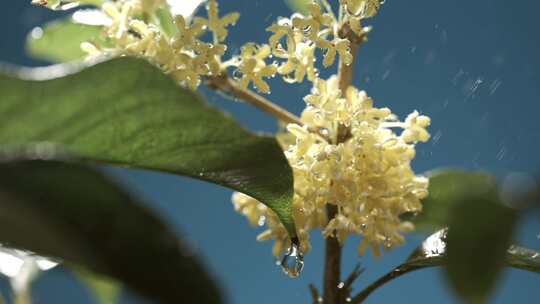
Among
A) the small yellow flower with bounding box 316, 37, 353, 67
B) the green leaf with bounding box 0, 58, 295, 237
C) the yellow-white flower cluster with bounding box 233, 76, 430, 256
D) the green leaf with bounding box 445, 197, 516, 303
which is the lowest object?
the green leaf with bounding box 445, 197, 516, 303

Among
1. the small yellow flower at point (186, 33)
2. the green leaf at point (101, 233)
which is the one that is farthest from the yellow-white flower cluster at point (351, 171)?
the green leaf at point (101, 233)

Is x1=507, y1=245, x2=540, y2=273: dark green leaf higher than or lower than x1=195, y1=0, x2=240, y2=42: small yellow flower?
lower

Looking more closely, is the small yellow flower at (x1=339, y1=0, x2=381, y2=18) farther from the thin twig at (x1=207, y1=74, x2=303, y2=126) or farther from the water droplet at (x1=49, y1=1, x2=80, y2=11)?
the water droplet at (x1=49, y1=1, x2=80, y2=11)

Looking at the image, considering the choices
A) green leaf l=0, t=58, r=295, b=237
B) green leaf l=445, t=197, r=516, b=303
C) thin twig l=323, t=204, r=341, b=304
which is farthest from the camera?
thin twig l=323, t=204, r=341, b=304

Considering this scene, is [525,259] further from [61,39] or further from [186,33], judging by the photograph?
[61,39]

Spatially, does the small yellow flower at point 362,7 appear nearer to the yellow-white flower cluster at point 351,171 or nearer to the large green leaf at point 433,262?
the yellow-white flower cluster at point 351,171

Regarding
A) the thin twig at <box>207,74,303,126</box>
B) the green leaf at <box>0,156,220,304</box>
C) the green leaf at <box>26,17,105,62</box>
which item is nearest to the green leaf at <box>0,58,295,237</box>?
the green leaf at <box>0,156,220,304</box>

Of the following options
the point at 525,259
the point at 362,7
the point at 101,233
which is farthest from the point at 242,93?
the point at 101,233
